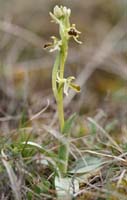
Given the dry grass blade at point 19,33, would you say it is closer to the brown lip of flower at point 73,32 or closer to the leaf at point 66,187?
the brown lip of flower at point 73,32

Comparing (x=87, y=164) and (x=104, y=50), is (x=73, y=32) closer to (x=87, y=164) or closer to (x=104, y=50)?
(x=87, y=164)

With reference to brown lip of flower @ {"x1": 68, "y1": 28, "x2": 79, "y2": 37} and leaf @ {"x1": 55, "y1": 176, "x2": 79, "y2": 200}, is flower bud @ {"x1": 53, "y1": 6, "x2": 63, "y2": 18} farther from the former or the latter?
leaf @ {"x1": 55, "y1": 176, "x2": 79, "y2": 200}

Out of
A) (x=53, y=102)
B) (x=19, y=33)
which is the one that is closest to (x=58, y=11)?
(x=53, y=102)

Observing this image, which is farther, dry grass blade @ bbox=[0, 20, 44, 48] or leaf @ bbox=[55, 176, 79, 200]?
dry grass blade @ bbox=[0, 20, 44, 48]

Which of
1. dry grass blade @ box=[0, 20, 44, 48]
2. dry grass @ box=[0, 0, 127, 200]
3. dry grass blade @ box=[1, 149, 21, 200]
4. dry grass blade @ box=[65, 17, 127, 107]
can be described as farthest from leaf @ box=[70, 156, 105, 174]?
dry grass blade @ box=[0, 20, 44, 48]

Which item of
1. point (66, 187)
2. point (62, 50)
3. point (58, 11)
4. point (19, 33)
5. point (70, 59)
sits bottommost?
point (66, 187)

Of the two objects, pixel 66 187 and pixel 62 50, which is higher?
pixel 62 50
